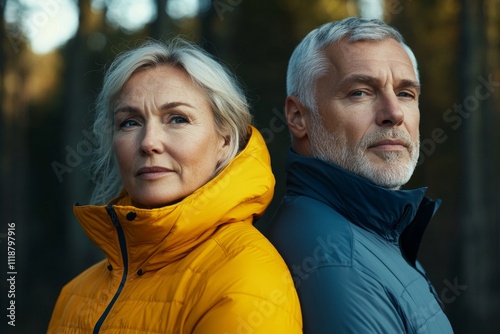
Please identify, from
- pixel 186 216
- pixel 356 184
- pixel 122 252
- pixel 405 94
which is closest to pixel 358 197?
pixel 356 184

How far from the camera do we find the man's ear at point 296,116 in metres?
2.69

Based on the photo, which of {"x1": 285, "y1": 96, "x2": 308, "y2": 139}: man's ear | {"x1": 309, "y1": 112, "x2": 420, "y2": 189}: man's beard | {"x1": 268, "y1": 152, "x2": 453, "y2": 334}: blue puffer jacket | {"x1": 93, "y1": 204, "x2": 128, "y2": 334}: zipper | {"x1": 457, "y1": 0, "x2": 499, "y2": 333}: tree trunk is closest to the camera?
{"x1": 268, "y1": 152, "x2": 453, "y2": 334}: blue puffer jacket

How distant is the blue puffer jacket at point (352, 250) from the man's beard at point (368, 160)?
108 mm

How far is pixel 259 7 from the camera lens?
41.4ft

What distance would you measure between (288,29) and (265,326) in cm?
1092

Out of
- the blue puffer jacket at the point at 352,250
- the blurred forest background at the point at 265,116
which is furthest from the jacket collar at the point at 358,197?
the blurred forest background at the point at 265,116

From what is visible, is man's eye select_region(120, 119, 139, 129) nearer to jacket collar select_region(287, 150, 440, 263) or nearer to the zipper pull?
the zipper pull

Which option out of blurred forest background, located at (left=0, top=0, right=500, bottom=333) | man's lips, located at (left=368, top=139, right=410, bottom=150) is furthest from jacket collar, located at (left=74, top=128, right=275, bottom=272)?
blurred forest background, located at (left=0, top=0, right=500, bottom=333)

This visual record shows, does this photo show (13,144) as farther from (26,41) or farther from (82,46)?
(82,46)

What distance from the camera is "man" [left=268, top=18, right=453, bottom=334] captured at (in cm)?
Answer: 211

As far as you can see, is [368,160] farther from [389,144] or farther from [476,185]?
[476,185]

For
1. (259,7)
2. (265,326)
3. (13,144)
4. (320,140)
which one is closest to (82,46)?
(259,7)

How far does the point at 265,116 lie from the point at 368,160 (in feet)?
30.9

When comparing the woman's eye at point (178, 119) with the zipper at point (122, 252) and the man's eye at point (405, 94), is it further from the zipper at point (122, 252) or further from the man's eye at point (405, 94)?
the man's eye at point (405, 94)
